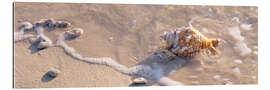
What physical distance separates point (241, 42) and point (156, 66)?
1253 millimetres

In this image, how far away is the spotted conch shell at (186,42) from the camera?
8.61 feet

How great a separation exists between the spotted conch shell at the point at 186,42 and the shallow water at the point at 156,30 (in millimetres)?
147

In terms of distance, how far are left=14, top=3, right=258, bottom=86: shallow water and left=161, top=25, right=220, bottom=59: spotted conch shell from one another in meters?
0.15

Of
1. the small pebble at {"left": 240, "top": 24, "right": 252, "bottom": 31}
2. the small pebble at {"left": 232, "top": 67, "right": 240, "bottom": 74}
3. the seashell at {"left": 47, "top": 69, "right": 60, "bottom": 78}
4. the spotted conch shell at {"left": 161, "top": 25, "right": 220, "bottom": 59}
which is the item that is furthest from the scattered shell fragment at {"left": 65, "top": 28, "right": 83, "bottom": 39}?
the small pebble at {"left": 240, "top": 24, "right": 252, "bottom": 31}

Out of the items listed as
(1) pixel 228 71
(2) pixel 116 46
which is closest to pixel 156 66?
(2) pixel 116 46

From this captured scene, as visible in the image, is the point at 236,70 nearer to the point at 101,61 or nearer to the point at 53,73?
the point at 101,61

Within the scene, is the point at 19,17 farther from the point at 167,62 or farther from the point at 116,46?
the point at 167,62

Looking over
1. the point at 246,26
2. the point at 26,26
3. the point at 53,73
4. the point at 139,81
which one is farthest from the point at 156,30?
the point at 26,26

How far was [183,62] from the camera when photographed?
276 centimetres

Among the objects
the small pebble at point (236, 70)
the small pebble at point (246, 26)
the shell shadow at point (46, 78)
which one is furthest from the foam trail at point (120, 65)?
the small pebble at point (246, 26)

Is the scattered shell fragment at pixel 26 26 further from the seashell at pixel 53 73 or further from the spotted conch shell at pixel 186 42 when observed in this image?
the spotted conch shell at pixel 186 42

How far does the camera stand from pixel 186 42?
8.59 ft

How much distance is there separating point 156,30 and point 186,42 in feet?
1.87

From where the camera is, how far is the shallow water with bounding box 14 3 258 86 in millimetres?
2744
